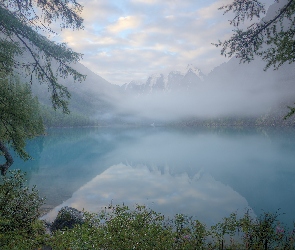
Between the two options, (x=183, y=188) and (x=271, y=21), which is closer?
(x=271, y=21)

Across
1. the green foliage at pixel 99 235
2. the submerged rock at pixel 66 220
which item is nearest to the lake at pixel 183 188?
the submerged rock at pixel 66 220

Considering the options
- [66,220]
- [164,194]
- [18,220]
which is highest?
[18,220]

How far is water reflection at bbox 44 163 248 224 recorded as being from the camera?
28.6 metres

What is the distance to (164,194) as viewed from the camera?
118ft

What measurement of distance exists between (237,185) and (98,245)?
40056mm

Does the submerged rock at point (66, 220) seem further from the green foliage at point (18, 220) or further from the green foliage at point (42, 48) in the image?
the green foliage at point (42, 48)

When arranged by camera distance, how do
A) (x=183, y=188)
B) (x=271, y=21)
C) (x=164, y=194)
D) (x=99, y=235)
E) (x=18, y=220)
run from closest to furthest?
(x=271, y=21), (x=99, y=235), (x=18, y=220), (x=164, y=194), (x=183, y=188)

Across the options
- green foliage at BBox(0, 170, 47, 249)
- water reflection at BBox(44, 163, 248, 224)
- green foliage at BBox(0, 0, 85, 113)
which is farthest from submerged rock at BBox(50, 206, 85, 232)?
green foliage at BBox(0, 0, 85, 113)

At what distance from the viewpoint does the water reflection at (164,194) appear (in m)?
28.6

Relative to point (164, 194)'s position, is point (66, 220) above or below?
above

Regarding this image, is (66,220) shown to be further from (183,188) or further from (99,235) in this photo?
(183,188)

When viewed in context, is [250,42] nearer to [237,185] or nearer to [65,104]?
[65,104]

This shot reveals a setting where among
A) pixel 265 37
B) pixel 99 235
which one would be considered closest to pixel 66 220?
pixel 99 235

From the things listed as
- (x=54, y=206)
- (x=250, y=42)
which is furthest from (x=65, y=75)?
(x=54, y=206)
